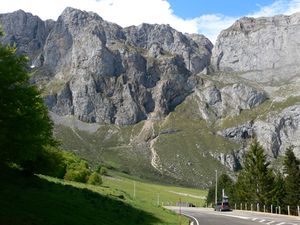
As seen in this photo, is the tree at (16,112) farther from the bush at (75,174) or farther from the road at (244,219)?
the bush at (75,174)

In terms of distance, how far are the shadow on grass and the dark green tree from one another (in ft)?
157

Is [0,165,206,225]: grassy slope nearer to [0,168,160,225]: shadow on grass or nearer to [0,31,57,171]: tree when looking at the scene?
[0,168,160,225]: shadow on grass

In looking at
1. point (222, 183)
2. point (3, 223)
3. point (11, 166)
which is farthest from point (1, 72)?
point (222, 183)

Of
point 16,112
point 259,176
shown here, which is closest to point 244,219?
point 16,112

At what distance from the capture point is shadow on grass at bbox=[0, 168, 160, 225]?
23172mm

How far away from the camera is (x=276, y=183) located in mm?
87625

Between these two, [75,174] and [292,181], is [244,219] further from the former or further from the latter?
[75,174]

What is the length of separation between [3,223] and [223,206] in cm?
5494

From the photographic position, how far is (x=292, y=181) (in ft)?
257

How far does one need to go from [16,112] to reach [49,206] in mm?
6436

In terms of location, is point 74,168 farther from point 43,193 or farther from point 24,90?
point 24,90

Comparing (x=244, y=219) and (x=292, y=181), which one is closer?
(x=244, y=219)

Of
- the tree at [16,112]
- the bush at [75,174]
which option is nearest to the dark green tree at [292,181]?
the bush at [75,174]

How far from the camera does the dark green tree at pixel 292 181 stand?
77.9 metres
